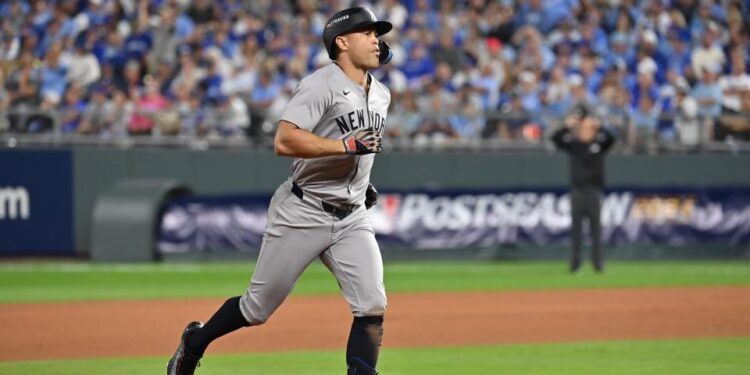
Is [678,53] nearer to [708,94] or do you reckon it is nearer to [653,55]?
Answer: [653,55]

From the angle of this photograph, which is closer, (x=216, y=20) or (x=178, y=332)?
(x=178, y=332)

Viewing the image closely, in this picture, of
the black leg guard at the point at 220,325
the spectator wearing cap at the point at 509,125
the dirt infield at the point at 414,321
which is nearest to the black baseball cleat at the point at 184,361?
the black leg guard at the point at 220,325

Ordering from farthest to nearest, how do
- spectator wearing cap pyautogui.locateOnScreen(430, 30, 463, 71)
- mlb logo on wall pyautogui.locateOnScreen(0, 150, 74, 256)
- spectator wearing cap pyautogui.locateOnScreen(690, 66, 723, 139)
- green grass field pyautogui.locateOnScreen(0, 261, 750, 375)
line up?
1. spectator wearing cap pyautogui.locateOnScreen(430, 30, 463, 71)
2. spectator wearing cap pyautogui.locateOnScreen(690, 66, 723, 139)
3. mlb logo on wall pyautogui.locateOnScreen(0, 150, 74, 256)
4. green grass field pyautogui.locateOnScreen(0, 261, 750, 375)

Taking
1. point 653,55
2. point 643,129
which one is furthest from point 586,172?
point 653,55

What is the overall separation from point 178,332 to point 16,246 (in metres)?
10.8

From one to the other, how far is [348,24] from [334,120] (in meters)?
0.50

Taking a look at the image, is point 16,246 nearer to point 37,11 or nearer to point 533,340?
point 37,11

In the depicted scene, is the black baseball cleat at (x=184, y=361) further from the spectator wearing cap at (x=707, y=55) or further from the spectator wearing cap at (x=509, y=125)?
the spectator wearing cap at (x=707, y=55)

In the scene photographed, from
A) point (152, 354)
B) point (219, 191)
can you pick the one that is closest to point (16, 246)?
point (219, 191)

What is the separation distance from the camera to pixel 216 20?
24.1m

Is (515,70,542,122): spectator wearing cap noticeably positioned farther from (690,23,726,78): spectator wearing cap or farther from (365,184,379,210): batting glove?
(365,184,379,210): batting glove

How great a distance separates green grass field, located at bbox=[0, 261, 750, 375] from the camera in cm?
888

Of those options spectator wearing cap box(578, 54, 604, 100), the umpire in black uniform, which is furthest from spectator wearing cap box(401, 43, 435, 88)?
the umpire in black uniform

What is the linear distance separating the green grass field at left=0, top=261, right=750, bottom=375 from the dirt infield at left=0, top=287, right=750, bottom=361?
657mm
